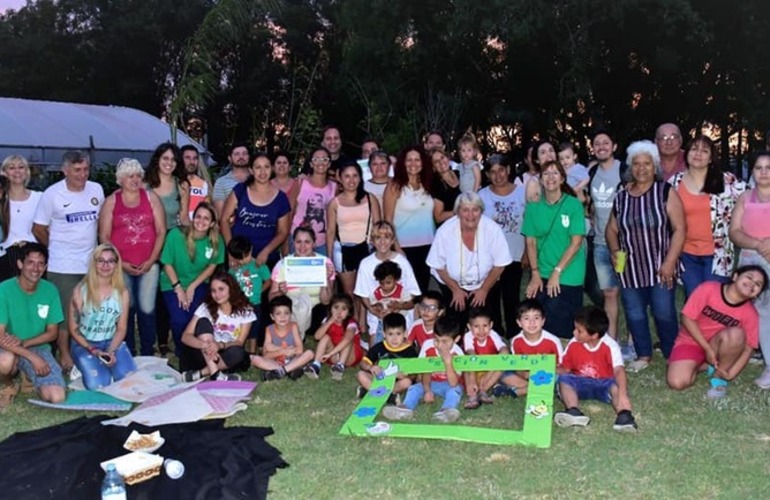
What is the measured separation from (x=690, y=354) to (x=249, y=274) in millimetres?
3741

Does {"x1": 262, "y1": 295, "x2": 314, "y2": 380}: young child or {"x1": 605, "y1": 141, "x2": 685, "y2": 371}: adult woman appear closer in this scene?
{"x1": 605, "y1": 141, "x2": 685, "y2": 371}: adult woman

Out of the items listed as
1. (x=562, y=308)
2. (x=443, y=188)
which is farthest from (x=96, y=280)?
(x=562, y=308)

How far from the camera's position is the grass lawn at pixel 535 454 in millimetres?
4047

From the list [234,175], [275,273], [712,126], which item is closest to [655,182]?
[275,273]

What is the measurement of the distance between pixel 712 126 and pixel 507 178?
17183mm

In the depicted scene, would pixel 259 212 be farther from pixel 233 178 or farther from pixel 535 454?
pixel 535 454

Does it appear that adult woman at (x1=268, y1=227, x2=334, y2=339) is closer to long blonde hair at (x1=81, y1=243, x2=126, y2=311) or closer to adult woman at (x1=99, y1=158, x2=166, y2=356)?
adult woman at (x1=99, y1=158, x2=166, y2=356)

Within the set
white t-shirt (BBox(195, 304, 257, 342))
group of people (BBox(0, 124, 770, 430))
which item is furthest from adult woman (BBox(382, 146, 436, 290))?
white t-shirt (BBox(195, 304, 257, 342))

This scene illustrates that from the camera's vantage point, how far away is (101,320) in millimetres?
6203

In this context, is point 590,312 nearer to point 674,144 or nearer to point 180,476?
point 674,144

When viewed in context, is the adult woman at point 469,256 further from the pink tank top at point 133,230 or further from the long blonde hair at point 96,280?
the long blonde hair at point 96,280

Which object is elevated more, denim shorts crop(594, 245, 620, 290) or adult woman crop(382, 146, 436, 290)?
adult woman crop(382, 146, 436, 290)

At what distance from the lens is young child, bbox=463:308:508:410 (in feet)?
18.5

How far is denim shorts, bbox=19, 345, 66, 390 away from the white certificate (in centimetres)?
206
